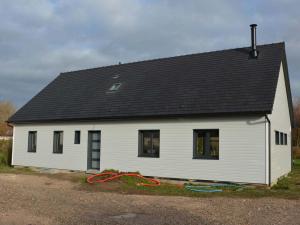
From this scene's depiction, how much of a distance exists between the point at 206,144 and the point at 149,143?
9.18 ft

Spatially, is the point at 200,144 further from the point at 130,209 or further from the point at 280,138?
the point at 130,209

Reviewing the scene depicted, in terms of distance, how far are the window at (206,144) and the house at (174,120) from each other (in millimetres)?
40

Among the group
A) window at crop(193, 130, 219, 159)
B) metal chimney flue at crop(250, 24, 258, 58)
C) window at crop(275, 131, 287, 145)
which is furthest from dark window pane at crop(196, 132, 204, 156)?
metal chimney flue at crop(250, 24, 258, 58)

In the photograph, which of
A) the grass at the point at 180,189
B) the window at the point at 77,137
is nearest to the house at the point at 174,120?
the window at the point at 77,137

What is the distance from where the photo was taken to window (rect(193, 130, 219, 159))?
15.2 meters

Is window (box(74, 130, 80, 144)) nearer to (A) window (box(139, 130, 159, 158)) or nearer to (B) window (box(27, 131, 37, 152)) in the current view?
(B) window (box(27, 131, 37, 152))

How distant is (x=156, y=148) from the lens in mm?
16844

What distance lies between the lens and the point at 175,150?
52.6ft

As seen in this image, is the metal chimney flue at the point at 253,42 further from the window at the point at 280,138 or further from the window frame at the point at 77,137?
the window frame at the point at 77,137

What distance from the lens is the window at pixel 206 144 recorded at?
15.2 meters

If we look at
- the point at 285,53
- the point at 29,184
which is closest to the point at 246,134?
the point at 285,53

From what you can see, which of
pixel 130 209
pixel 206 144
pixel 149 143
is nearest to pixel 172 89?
pixel 149 143

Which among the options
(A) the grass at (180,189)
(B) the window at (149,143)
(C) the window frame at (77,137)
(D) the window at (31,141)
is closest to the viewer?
(A) the grass at (180,189)

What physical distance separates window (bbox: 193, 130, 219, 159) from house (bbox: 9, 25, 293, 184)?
0.04 metres
